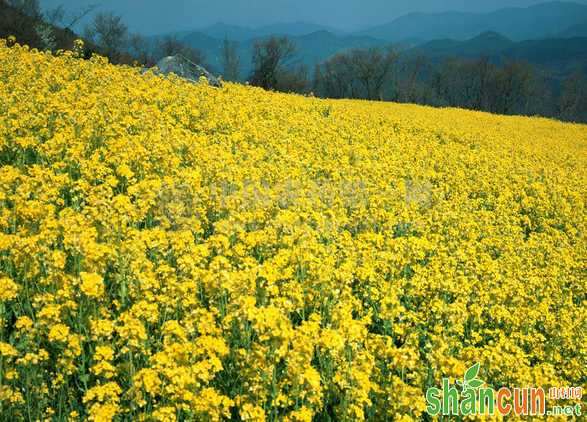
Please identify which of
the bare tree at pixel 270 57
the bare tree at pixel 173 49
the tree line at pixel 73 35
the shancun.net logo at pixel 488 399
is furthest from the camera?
the bare tree at pixel 173 49

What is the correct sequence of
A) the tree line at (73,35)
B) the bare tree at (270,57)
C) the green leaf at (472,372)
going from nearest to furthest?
the green leaf at (472,372) < the tree line at (73,35) < the bare tree at (270,57)

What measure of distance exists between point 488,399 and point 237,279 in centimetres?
308

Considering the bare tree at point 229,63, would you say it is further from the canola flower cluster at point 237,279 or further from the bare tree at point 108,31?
the canola flower cluster at point 237,279

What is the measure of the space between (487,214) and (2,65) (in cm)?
1466

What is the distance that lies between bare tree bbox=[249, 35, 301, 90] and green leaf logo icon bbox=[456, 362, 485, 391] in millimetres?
57670

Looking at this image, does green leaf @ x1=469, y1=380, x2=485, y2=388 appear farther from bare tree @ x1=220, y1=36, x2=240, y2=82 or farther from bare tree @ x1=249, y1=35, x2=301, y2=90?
bare tree @ x1=220, y1=36, x2=240, y2=82

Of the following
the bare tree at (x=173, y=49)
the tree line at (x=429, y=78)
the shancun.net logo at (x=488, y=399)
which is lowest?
the shancun.net logo at (x=488, y=399)

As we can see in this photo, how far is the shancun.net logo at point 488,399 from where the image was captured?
12.4 ft

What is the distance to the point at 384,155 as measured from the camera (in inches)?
492

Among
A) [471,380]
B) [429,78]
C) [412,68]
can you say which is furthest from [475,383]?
[429,78]

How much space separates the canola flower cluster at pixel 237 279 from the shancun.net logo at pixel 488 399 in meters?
0.14

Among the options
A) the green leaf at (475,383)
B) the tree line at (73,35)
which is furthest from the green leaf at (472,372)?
the tree line at (73,35)

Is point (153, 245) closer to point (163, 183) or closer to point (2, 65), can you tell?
point (163, 183)

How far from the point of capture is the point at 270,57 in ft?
192
